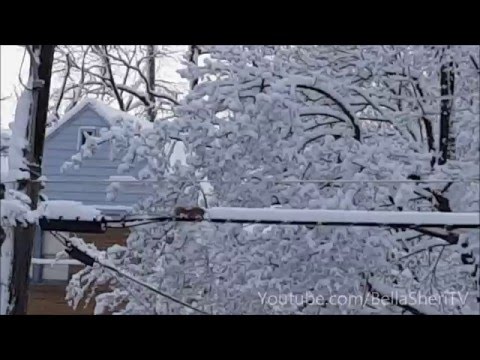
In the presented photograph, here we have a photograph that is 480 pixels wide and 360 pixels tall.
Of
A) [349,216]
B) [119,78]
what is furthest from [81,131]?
[119,78]

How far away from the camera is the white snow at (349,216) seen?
81.4 inches

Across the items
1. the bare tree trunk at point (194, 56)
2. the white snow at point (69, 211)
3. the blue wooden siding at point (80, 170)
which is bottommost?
the white snow at point (69, 211)

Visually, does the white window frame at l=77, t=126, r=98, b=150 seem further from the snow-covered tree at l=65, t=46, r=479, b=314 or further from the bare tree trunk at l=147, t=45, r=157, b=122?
the bare tree trunk at l=147, t=45, r=157, b=122

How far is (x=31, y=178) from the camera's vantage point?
213cm

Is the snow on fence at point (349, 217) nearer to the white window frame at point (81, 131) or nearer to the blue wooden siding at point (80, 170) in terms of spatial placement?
the blue wooden siding at point (80, 170)

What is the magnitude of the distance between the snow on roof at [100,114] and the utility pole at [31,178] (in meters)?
0.79

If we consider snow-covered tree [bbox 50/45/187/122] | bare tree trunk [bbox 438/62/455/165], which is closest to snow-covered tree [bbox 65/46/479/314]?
bare tree trunk [bbox 438/62/455/165]

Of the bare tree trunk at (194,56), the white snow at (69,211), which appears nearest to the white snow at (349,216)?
the white snow at (69,211)

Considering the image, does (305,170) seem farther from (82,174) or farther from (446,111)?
(82,174)

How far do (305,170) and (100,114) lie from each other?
1.09m

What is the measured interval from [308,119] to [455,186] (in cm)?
67

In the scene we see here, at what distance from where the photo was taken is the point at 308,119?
9.36 ft

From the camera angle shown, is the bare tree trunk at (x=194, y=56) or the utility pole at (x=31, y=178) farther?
the bare tree trunk at (x=194, y=56)

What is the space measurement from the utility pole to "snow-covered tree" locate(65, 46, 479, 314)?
2.25 feet
